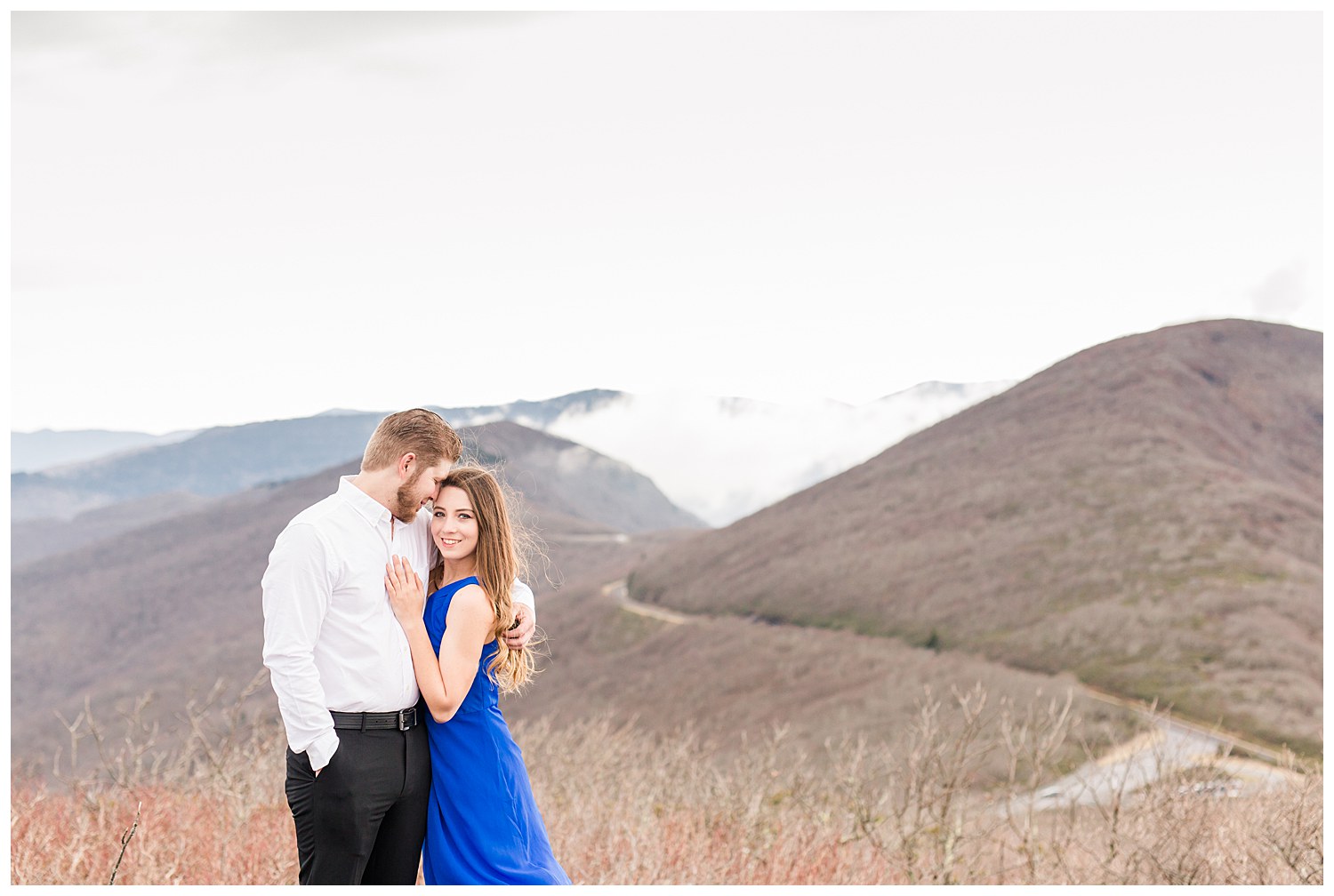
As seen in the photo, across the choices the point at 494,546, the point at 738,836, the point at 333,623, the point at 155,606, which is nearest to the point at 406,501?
the point at 494,546

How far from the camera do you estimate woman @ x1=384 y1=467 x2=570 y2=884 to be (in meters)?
4.16

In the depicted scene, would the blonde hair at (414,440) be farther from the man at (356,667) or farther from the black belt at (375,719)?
the black belt at (375,719)

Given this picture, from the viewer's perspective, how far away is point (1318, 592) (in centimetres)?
5188

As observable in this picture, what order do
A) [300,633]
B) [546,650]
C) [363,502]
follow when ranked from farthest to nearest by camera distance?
[546,650]
[363,502]
[300,633]

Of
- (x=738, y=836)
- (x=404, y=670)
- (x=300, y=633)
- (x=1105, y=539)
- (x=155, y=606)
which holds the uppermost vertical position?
(x=300, y=633)

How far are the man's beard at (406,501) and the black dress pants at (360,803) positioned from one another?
827 mm

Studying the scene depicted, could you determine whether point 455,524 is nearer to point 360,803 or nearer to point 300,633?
point 300,633

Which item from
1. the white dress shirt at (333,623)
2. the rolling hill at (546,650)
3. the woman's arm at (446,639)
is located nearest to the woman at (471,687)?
the woman's arm at (446,639)

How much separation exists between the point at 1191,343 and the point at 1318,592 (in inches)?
2028

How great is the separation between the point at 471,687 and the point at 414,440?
100 cm

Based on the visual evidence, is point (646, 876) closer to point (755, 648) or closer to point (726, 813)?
point (726, 813)

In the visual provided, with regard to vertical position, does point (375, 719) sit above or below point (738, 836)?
above

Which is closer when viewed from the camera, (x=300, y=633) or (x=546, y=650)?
(x=300, y=633)

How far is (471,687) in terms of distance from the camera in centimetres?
428
